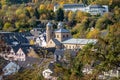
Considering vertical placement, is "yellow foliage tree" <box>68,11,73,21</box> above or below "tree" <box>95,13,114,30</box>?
below

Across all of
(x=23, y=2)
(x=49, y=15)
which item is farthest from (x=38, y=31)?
(x=23, y=2)

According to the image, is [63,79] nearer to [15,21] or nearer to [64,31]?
[64,31]

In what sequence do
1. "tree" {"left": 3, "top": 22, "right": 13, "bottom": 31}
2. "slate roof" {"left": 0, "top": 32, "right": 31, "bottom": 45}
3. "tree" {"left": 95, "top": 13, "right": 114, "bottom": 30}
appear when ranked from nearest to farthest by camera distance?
"slate roof" {"left": 0, "top": 32, "right": 31, "bottom": 45}
"tree" {"left": 95, "top": 13, "right": 114, "bottom": 30}
"tree" {"left": 3, "top": 22, "right": 13, "bottom": 31}

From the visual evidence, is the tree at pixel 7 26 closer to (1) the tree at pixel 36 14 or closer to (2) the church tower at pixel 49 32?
(1) the tree at pixel 36 14

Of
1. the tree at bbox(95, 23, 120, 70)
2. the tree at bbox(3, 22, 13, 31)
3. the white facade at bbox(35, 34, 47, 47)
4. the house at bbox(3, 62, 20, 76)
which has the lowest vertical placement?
the tree at bbox(3, 22, 13, 31)

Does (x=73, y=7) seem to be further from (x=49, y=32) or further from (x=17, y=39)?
(x=49, y=32)

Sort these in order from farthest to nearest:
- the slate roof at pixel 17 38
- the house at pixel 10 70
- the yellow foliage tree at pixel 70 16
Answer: the yellow foliage tree at pixel 70 16 → the slate roof at pixel 17 38 → the house at pixel 10 70

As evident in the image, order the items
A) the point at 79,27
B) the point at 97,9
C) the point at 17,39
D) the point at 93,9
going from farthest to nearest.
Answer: the point at 97,9
the point at 93,9
the point at 79,27
the point at 17,39

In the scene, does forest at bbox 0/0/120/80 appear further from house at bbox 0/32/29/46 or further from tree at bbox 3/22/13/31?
house at bbox 0/32/29/46

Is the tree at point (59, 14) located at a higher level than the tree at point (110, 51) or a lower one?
lower

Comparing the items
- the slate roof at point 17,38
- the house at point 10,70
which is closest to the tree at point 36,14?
the slate roof at point 17,38

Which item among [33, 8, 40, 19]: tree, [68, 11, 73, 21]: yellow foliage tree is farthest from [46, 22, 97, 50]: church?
[33, 8, 40, 19]: tree

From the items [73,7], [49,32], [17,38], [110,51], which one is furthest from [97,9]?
[110,51]
